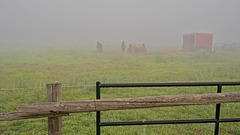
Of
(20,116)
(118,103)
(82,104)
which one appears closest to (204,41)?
(118,103)

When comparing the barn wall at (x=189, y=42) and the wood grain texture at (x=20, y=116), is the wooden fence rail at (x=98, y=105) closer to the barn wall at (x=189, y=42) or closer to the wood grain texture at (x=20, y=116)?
the wood grain texture at (x=20, y=116)

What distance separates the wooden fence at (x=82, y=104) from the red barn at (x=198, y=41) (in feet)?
81.9

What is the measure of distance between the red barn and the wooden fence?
81.9 feet

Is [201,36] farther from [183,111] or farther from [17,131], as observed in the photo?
[17,131]

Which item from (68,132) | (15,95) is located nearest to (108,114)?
(68,132)

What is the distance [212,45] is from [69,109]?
92.2ft

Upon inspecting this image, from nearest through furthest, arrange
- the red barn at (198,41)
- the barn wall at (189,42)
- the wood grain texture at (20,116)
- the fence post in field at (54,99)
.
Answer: the wood grain texture at (20,116) < the fence post in field at (54,99) < the red barn at (198,41) < the barn wall at (189,42)

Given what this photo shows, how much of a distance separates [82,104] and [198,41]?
26015 millimetres

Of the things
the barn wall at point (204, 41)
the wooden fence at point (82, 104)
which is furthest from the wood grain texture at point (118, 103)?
the barn wall at point (204, 41)

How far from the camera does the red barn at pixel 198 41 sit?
2556cm

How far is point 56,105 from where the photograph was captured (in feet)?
5.88

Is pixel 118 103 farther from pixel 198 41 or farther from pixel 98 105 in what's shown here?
pixel 198 41

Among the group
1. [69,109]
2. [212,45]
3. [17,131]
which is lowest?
[17,131]

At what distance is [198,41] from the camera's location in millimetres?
25625
